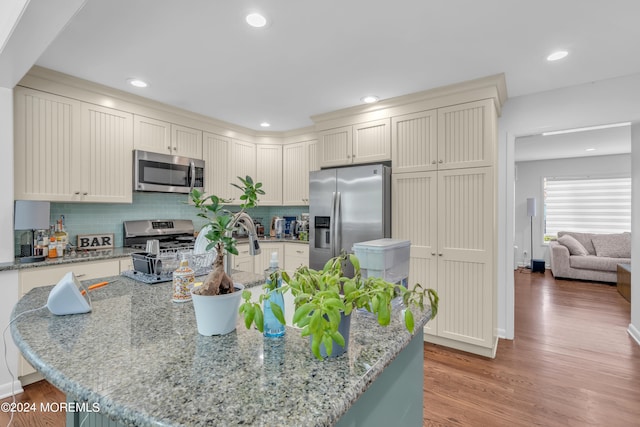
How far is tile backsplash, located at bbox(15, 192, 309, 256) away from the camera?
2893 millimetres

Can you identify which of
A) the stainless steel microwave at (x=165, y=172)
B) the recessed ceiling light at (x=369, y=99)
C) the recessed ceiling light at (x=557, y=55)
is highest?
the recessed ceiling light at (x=557, y=55)

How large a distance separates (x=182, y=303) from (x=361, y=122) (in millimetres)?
2718

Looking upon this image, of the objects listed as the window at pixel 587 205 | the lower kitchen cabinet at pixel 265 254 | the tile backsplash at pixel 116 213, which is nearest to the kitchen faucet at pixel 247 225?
the tile backsplash at pixel 116 213

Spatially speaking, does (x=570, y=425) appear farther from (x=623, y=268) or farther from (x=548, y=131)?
(x=623, y=268)

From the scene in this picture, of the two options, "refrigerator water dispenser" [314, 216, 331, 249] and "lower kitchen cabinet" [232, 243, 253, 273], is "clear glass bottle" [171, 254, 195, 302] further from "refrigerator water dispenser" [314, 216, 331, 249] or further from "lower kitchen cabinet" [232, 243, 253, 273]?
"lower kitchen cabinet" [232, 243, 253, 273]

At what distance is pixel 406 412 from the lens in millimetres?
1066

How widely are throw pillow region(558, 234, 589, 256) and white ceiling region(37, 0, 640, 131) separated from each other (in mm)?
4361

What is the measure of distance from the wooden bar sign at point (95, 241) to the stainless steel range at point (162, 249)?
14 centimetres

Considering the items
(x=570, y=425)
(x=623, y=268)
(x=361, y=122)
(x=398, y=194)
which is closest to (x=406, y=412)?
(x=570, y=425)

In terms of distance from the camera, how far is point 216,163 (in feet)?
12.5

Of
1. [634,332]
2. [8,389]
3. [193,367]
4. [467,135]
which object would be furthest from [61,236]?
[634,332]

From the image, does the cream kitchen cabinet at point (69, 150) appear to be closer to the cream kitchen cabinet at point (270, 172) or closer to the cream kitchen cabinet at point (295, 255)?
the cream kitchen cabinet at point (270, 172)

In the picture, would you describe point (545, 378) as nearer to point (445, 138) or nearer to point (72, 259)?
point (445, 138)

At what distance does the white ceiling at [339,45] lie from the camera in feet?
5.86
